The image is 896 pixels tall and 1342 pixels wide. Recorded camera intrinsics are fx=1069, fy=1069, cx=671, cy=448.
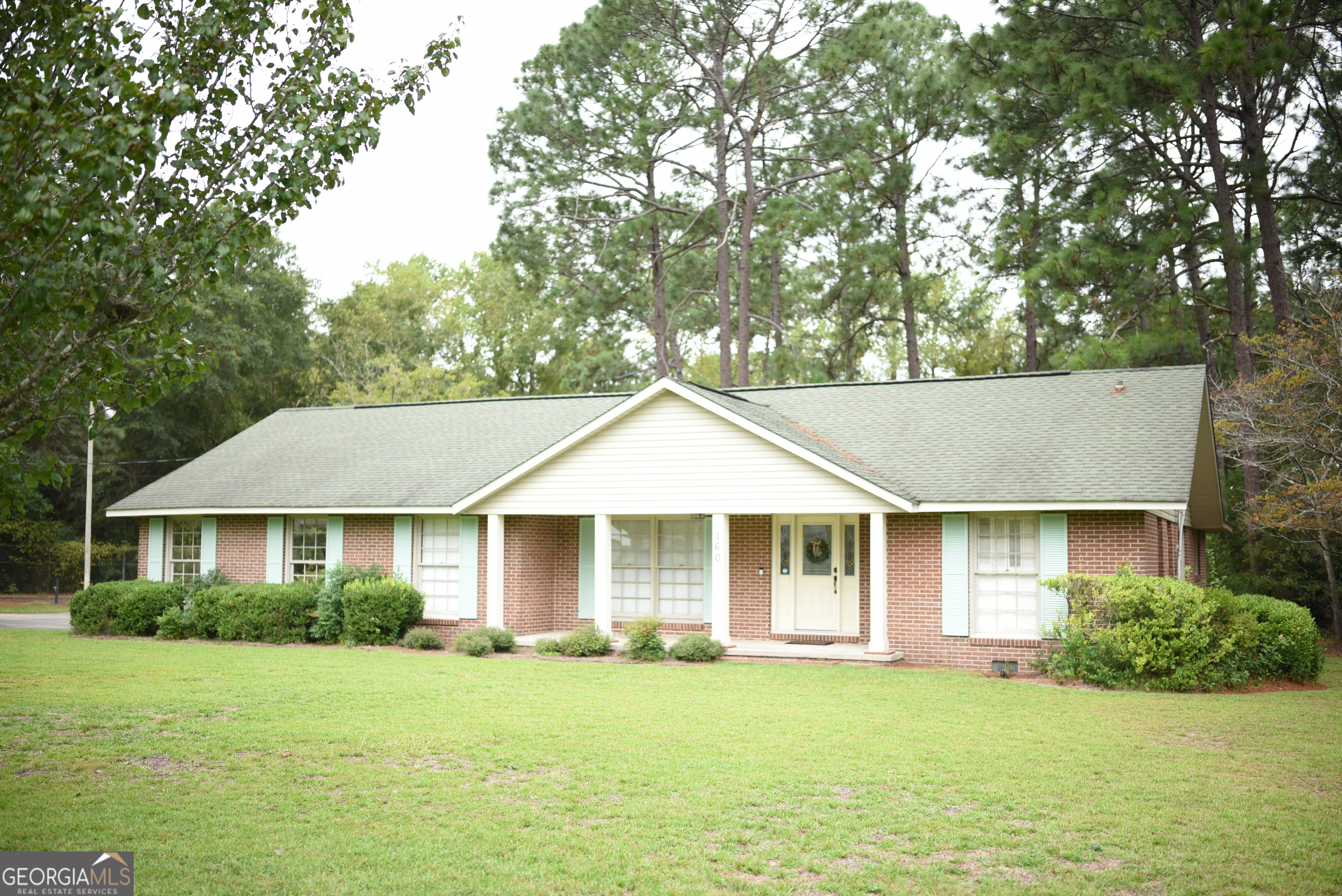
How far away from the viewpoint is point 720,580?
17516 millimetres

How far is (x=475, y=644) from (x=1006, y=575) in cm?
858

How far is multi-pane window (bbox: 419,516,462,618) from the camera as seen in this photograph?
65.0 feet

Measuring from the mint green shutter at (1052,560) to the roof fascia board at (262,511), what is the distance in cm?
992

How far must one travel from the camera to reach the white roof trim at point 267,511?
19562 millimetres

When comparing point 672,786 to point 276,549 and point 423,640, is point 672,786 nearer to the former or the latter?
point 423,640

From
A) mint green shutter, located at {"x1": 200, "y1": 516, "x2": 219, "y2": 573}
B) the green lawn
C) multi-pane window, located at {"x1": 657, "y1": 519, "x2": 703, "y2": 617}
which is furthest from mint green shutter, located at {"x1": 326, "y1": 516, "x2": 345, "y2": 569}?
the green lawn

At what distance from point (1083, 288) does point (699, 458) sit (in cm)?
1360

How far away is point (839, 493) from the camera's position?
657 inches

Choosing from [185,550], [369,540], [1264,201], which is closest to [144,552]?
[185,550]

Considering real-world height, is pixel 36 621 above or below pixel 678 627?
below

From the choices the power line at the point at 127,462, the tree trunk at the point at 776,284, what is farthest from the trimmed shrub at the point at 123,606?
the tree trunk at the point at 776,284

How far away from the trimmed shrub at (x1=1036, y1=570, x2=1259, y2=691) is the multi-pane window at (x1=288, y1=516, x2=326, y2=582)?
13991mm

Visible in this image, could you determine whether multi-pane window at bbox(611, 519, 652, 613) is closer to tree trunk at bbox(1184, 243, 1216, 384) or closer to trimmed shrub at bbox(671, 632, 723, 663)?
trimmed shrub at bbox(671, 632, 723, 663)

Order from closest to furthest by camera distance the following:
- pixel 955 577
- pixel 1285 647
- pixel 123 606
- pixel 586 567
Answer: pixel 1285 647
pixel 955 577
pixel 586 567
pixel 123 606
